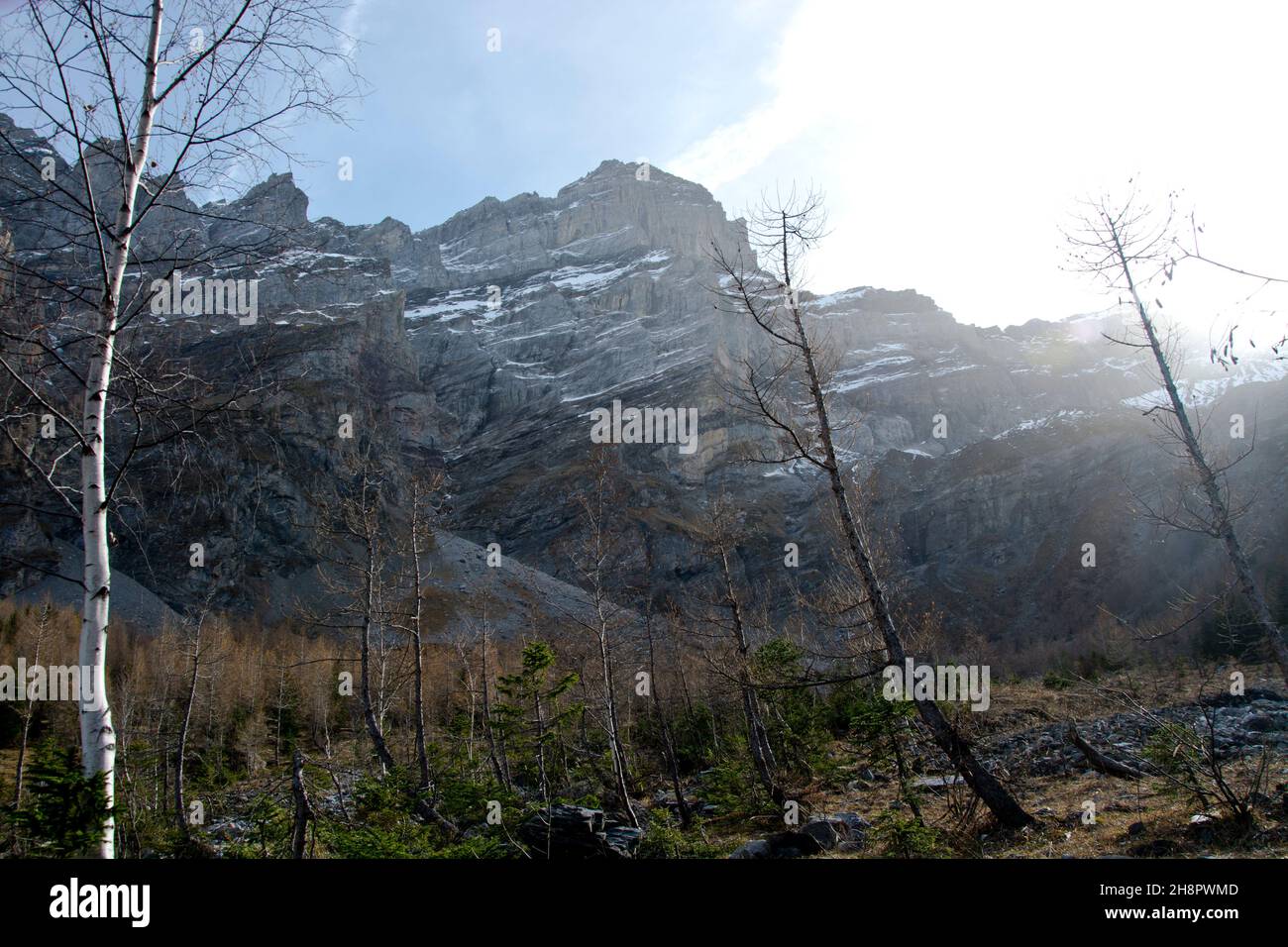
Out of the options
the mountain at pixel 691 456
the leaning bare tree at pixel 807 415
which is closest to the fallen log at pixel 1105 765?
the leaning bare tree at pixel 807 415

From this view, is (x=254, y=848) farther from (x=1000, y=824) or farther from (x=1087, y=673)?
(x=1087, y=673)

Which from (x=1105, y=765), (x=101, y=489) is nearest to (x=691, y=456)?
(x=1105, y=765)

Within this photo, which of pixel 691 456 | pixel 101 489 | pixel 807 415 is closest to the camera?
pixel 101 489

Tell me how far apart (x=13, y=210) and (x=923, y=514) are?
147 metres

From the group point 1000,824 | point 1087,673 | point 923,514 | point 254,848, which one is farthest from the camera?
point 923,514

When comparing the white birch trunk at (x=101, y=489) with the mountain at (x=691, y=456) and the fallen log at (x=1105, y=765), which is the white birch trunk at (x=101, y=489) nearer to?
the fallen log at (x=1105, y=765)

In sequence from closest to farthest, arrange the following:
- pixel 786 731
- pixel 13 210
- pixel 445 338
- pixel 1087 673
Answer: pixel 13 210
pixel 786 731
pixel 1087 673
pixel 445 338

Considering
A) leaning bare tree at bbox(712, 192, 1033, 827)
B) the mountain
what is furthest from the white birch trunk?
the mountain

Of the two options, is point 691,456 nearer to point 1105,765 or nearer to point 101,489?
point 1105,765

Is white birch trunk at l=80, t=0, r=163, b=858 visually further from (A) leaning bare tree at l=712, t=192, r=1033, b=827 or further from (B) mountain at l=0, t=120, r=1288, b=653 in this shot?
(B) mountain at l=0, t=120, r=1288, b=653

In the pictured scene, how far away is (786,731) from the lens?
58.8ft

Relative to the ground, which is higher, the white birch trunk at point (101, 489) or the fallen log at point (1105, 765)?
the white birch trunk at point (101, 489)
